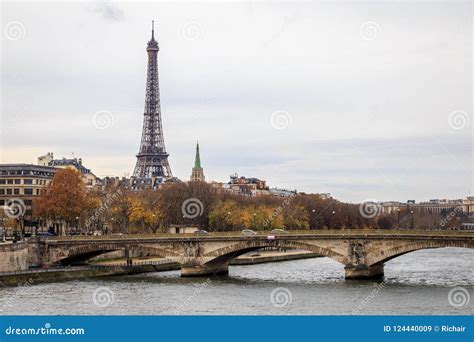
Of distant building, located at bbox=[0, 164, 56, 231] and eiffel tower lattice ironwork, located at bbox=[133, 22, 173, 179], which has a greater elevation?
eiffel tower lattice ironwork, located at bbox=[133, 22, 173, 179]

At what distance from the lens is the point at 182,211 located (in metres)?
98.1

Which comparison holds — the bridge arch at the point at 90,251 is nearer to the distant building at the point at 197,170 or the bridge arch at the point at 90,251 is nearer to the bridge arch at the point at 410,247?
the bridge arch at the point at 410,247

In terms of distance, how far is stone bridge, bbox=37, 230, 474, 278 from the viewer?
2164 inches

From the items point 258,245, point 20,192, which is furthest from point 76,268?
point 20,192

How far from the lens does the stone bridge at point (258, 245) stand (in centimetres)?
5497

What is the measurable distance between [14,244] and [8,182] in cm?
4367

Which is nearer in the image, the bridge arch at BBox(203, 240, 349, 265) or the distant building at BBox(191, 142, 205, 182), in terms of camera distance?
the bridge arch at BBox(203, 240, 349, 265)

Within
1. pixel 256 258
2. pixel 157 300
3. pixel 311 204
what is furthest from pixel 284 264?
pixel 311 204

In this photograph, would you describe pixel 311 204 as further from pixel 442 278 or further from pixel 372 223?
pixel 442 278

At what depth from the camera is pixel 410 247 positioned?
54.8 meters

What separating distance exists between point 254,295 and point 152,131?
335 ft

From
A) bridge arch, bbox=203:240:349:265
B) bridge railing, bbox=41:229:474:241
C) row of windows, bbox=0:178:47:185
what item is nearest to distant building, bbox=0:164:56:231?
row of windows, bbox=0:178:47:185

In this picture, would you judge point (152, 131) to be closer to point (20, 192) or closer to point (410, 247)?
point (20, 192)

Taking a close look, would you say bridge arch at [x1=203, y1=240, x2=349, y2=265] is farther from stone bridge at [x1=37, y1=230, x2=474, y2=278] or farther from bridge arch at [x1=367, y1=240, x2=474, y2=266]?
bridge arch at [x1=367, y1=240, x2=474, y2=266]
